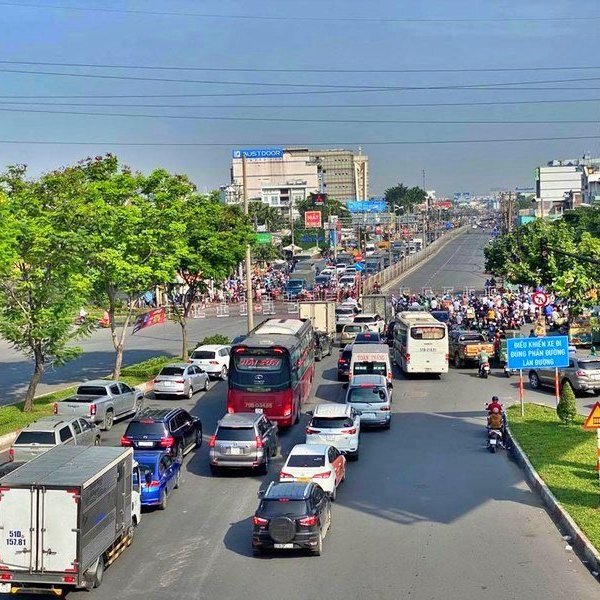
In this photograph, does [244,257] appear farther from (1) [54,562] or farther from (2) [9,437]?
(1) [54,562]

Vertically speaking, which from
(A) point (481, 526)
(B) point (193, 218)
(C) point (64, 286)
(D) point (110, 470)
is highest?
(B) point (193, 218)

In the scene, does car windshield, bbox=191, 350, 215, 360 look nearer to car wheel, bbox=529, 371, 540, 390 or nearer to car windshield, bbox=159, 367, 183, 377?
→ car windshield, bbox=159, 367, 183, 377

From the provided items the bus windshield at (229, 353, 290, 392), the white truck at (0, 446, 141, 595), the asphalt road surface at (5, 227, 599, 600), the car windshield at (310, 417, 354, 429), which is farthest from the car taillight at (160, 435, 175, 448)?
the white truck at (0, 446, 141, 595)

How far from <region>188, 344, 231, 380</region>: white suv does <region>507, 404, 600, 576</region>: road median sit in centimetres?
1656

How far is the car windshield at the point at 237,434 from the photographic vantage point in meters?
24.8

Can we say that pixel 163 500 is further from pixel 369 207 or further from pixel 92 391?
pixel 369 207

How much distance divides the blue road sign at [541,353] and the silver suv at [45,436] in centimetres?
1418

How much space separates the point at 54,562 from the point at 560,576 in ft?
27.9

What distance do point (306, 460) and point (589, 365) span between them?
18.4 m

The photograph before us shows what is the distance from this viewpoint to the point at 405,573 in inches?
640

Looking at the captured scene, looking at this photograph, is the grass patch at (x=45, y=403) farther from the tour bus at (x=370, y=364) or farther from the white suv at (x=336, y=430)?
the white suv at (x=336, y=430)

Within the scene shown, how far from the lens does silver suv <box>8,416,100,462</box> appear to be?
24703mm

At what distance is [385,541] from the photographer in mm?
18453

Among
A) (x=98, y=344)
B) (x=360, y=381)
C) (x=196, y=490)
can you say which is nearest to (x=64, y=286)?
(x=360, y=381)
